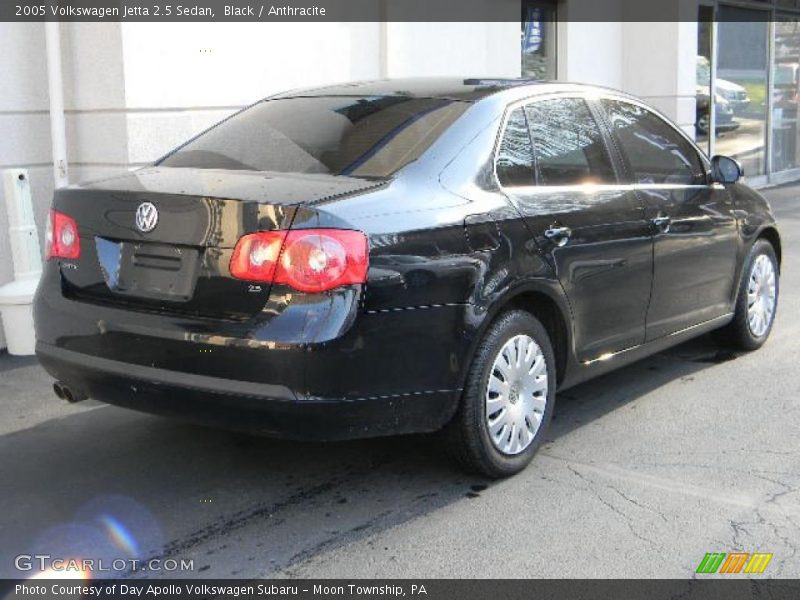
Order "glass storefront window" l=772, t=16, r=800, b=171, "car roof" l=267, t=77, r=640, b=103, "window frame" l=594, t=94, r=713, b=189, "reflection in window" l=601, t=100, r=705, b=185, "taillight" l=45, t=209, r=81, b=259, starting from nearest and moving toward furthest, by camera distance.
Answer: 1. "taillight" l=45, t=209, r=81, b=259
2. "car roof" l=267, t=77, r=640, b=103
3. "window frame" l=594, t=94, r=713, b=189
4. "reflection in window" l=601, t=100, r=705, b=185
5. "glass storefront window" l=772, t=16, r=800, b=171

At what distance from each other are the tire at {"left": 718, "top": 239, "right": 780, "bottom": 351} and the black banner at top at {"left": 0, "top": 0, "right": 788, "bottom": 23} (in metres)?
4.00

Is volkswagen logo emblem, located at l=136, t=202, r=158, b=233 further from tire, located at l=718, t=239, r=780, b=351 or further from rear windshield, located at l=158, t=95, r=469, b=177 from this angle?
tire, located at l=718, t=239, r=780, b=351

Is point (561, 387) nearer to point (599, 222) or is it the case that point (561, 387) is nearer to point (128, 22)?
point (599, 222)

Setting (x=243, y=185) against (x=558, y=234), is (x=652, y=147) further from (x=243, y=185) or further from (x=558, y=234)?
(x=243, y=185)

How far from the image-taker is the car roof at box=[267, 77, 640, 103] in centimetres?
477

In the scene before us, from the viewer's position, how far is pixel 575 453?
16.0 feet

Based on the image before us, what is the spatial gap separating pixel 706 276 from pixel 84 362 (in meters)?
3.41

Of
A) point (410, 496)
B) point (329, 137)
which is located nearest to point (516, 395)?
point (410, 496)

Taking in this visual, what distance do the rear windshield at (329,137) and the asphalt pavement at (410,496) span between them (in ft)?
4.31

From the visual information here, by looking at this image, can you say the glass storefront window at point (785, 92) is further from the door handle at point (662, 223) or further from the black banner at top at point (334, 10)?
the door handle at point (662, 223)

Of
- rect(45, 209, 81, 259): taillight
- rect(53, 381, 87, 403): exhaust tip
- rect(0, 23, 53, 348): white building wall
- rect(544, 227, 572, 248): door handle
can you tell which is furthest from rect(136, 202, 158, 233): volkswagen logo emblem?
rect(0, 23, 53, 348): white building wall

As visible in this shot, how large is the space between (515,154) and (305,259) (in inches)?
53.3

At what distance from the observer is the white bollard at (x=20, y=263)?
646 cm

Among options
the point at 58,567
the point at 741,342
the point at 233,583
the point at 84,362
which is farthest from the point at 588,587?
the point at 741,342
